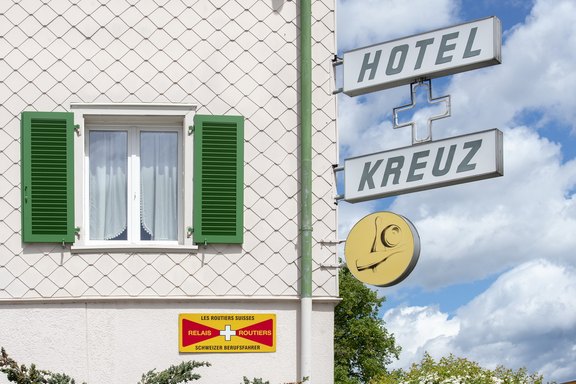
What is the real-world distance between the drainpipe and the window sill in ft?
4.51

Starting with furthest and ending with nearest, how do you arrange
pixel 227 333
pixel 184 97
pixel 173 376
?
pixel 184 97
pixel 227 333
pixel 173 376

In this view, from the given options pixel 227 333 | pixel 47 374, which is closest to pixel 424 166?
pixel 227 333

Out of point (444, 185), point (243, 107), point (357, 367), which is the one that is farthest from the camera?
point (357, 367)

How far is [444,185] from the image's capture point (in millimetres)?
13492

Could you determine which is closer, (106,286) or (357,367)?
(106,286)

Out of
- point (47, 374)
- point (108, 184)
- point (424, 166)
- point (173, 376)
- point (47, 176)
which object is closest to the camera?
point (47, 374)

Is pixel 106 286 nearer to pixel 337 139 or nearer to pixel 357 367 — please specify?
pixel 337 139

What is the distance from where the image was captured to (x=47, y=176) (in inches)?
555

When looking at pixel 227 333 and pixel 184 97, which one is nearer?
pixel 227 333

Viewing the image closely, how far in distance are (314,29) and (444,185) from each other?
110 inches

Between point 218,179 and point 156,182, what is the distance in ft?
2.86

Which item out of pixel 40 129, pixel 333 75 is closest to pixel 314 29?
pixel 333 75

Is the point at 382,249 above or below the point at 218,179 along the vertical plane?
below

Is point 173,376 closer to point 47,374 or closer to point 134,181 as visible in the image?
point 47,374
